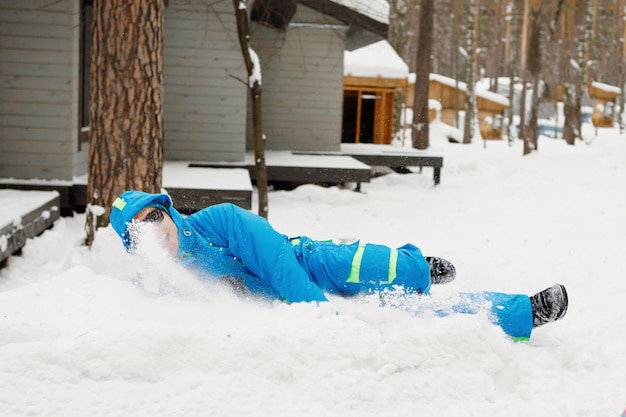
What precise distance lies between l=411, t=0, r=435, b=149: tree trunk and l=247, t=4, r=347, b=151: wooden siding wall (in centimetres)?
633

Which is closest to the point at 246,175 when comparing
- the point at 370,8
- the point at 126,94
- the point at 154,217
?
the point at 126,94

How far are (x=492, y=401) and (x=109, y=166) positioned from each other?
505 cm

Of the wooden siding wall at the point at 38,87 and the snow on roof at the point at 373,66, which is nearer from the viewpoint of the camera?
the wooden siding wall at the point at 38,87

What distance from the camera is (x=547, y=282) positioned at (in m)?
7.43

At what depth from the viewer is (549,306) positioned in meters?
4.48

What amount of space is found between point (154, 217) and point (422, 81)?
21.0 m

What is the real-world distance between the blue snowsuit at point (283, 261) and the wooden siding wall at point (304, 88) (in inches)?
537

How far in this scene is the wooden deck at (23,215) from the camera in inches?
303

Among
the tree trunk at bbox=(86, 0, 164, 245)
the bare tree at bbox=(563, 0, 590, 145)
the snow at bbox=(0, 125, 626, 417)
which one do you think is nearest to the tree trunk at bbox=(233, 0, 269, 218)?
the tree trunk at bbox=(86, 0, 164, 245)

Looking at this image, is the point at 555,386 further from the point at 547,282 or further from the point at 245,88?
the point at 245,88

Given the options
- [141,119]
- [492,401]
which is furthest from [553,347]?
[141,119]

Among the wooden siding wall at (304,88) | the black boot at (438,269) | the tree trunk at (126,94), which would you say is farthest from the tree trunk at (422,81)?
the black boot at (438,269)

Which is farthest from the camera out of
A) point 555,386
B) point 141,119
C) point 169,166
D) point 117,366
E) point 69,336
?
point 169,166

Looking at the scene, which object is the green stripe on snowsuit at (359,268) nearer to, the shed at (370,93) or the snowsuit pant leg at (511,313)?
the snowsuit pant leg at (511,313)
